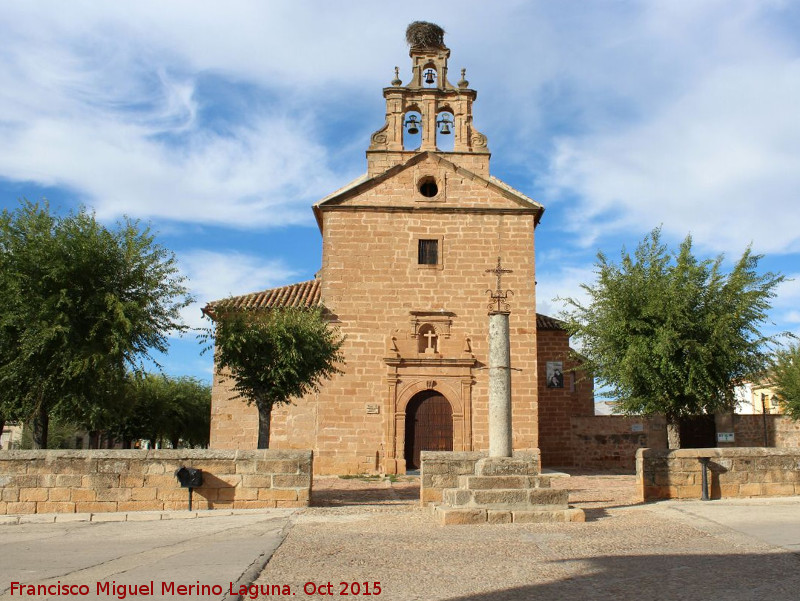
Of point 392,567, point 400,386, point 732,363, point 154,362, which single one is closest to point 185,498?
point 154,362

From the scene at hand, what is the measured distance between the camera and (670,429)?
16766 millimetres

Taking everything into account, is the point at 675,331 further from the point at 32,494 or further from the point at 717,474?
the point at 32,494

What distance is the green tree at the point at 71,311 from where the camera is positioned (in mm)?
12938

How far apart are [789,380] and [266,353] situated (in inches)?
743

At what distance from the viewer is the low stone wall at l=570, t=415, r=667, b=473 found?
22.2 metres

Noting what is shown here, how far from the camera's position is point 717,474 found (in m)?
11.7

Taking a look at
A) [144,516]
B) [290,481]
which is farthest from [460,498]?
[144,516]

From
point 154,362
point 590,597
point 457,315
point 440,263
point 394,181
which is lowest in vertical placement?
point 590,597

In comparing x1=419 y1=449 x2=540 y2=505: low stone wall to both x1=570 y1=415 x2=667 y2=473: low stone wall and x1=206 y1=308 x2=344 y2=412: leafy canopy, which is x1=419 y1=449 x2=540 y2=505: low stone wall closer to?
x1=206 y1=308 x2=344 y2=412: leafy canopy

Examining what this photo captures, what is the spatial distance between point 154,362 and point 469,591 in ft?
34.3

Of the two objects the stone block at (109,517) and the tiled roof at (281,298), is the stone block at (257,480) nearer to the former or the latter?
the stone block at (109,517)

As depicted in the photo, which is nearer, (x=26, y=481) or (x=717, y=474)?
(x=26, y=481)

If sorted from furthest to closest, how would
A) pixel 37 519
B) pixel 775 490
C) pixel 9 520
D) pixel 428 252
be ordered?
1. pixel 428 252
2. pixel 775 490
3. pixel 37 519
4. pixel 9 520

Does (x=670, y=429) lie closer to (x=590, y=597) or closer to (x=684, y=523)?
(x=684, y=523)
